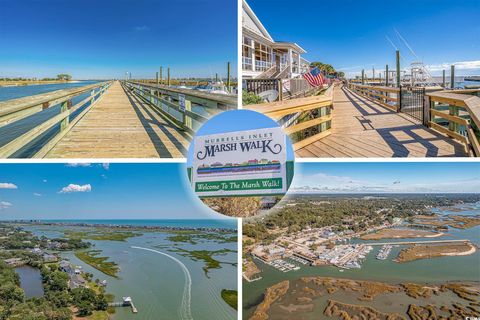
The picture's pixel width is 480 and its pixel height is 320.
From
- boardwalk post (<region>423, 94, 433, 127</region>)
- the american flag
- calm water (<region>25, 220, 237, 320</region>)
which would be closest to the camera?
calm water (<region>25, 220, 237, 320</region>)

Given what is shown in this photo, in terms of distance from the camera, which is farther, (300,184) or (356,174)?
(356,174)

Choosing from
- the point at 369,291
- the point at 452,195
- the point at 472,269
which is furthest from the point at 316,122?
the point at 472,269

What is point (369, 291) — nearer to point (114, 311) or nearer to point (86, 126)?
point (114, 311)

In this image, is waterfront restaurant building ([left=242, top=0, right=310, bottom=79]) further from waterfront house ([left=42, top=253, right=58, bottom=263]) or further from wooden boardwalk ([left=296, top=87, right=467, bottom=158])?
waterfront house ([left=42, top=253, right=58, bottom=263])

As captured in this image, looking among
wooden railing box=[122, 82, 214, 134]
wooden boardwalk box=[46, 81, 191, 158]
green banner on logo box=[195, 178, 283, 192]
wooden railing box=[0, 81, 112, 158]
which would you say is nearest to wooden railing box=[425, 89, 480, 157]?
green banner on logo box=[195, 178, 283, 192]

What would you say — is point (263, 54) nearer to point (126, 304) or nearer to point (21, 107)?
point (126, 304)

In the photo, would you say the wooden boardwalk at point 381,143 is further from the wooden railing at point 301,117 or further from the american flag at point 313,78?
the american flag at point 313,78
